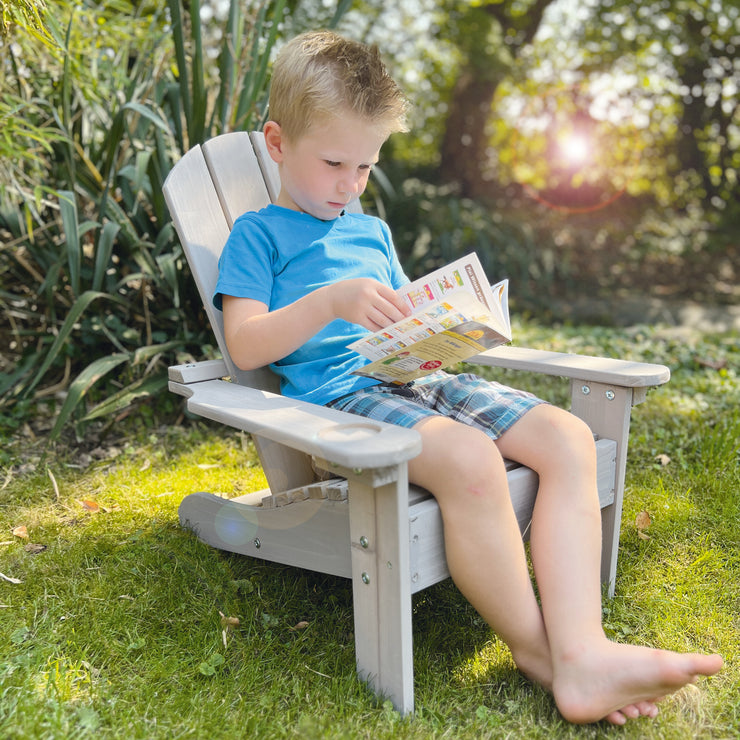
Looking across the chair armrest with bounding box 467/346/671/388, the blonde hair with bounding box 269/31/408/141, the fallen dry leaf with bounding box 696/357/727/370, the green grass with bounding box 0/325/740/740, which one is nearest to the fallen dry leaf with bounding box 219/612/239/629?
the green grass with bounding box 0/325/740/740

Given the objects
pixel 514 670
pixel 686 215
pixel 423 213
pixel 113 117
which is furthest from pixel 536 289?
pixel 514 670

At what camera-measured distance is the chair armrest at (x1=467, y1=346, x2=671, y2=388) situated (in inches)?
65.5

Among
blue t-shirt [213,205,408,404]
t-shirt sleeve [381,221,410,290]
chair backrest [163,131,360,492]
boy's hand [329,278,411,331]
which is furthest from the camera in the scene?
t-shirt sleeve [381,221,410,290]

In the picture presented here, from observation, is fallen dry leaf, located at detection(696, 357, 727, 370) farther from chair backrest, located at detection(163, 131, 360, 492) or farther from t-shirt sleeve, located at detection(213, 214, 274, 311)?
t-shirt sleeve, located at detection(213, 214, 274, 311)

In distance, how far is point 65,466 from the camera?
8.04ft

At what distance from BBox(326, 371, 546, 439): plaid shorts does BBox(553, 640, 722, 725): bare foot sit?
0.49 metres

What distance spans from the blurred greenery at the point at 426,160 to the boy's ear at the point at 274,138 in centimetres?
94

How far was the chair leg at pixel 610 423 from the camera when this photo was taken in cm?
173

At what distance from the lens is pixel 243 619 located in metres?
1.72

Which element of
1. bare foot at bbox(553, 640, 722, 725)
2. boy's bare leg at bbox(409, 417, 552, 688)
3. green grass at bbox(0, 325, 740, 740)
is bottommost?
green grass at bbox(0, 325, 740, 740)

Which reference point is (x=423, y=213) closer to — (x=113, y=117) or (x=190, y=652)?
(x=113, y=117)

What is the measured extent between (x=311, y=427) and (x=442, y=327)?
0.30 metres

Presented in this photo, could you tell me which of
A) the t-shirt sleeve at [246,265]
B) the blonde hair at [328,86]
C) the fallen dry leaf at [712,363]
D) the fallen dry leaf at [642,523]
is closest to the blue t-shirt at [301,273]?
the t-shirt sleeve at [246,265]

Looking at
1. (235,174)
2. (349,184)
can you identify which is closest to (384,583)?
(349,184)
